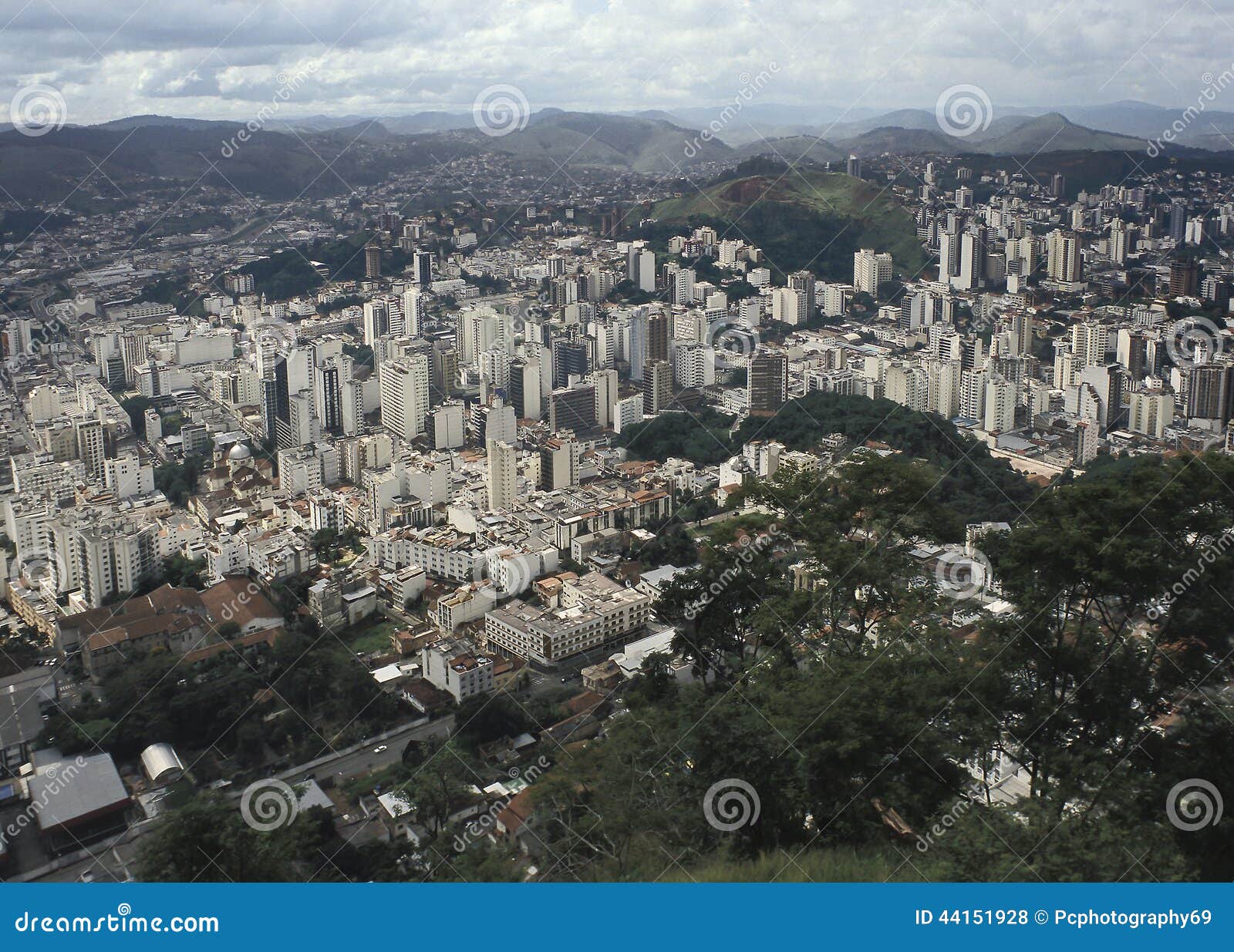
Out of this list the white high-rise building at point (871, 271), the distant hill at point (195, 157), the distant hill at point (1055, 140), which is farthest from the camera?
the distant hill at point (1055, 140)

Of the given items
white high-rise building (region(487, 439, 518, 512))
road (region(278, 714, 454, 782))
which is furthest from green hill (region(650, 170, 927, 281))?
road (region(278, 714, 454, 782))

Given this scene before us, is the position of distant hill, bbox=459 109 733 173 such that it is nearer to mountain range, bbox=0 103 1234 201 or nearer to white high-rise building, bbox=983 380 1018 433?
mountain range, bbox=0 103 1234 201

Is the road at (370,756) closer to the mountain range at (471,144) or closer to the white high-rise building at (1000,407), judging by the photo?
the white high-rise building at (1000,407)

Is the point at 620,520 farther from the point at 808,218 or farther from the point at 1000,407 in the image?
the point at 808,218

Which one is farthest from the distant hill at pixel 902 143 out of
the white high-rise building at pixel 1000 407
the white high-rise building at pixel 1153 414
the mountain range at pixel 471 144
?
the white high-rise building at pixel 1153 414

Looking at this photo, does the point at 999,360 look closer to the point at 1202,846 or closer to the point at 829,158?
the point at 1202,846

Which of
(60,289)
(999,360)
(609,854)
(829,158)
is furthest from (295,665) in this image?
(829,158)
